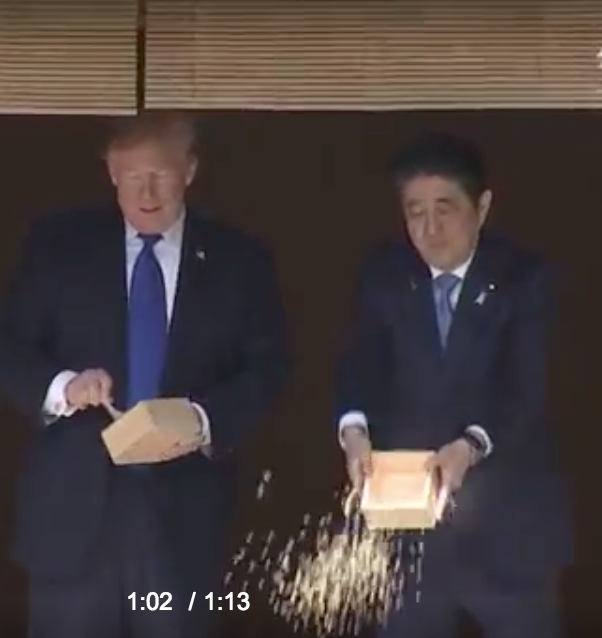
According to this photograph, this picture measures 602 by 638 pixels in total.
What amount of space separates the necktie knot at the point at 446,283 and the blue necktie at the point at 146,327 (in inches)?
24.1

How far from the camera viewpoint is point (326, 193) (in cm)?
527

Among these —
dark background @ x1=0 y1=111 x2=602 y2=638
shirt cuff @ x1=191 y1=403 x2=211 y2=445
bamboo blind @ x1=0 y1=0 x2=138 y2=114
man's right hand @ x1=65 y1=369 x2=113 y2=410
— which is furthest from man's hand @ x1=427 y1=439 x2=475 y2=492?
bamboo blind @ x1=0 y1=0 x2=138 y2=114

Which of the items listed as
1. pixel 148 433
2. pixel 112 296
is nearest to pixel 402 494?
pixel 148 433

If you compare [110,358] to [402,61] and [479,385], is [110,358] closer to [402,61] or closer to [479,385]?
[479,385]

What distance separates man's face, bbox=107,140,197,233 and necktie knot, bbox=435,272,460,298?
Answer: 600 mm

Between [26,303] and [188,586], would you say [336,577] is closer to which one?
[188,586]

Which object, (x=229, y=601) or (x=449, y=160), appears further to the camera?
(x=449, y=160)

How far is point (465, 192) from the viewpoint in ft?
17.4

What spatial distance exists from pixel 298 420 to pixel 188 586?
44 cm

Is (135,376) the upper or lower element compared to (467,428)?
upper

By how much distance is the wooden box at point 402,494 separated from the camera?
516cm

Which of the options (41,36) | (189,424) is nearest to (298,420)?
(189,424)

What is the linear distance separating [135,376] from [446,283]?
722 millimetres

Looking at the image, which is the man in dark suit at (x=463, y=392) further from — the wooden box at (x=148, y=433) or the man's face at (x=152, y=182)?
the man's face at (x=152, y=182)
